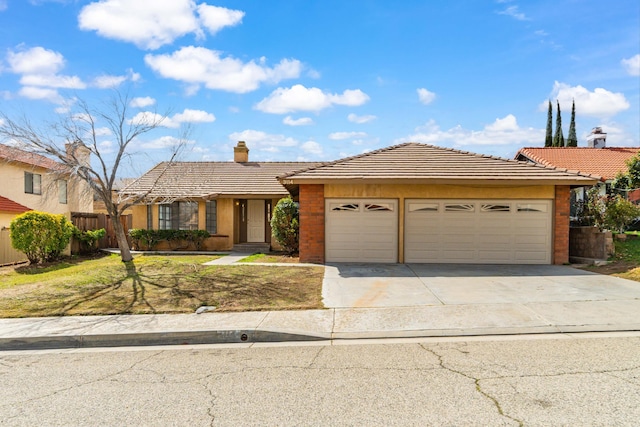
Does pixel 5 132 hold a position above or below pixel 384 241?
above

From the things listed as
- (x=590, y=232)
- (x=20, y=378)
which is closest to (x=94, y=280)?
(x=20, y=378)

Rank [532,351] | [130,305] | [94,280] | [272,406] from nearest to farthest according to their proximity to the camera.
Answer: [272,406] < [532,351] < [130,305] < [94,280]

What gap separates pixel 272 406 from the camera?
385 cm

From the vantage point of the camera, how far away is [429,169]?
13117 mm

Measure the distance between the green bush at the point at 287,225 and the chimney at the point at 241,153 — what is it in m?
8.70

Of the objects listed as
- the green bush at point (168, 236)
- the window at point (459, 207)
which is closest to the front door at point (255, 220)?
the green bush at point (168, 236)

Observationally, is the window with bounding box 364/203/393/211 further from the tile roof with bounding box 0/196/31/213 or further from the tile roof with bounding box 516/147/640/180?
the tile roof with bounding box 0/196/31/213

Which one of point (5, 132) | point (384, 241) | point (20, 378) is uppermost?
point (5, 132)

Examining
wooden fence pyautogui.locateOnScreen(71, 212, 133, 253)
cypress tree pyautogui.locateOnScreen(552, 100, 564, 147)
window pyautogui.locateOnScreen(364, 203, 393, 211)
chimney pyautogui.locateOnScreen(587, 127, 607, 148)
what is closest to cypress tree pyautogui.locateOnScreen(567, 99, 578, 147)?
cypress tree pyautogui.locateOnScreen(552, 100, 564, 147)

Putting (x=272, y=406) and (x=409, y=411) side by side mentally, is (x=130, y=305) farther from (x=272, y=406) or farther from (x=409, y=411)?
(x=409, y=411)

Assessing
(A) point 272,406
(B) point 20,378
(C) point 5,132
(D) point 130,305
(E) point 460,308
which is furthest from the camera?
(C) point 5,132

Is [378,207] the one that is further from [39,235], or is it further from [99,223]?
[99,223]

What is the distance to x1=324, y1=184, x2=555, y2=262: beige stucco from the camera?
42.1 ft

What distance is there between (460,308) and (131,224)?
56.0ft
